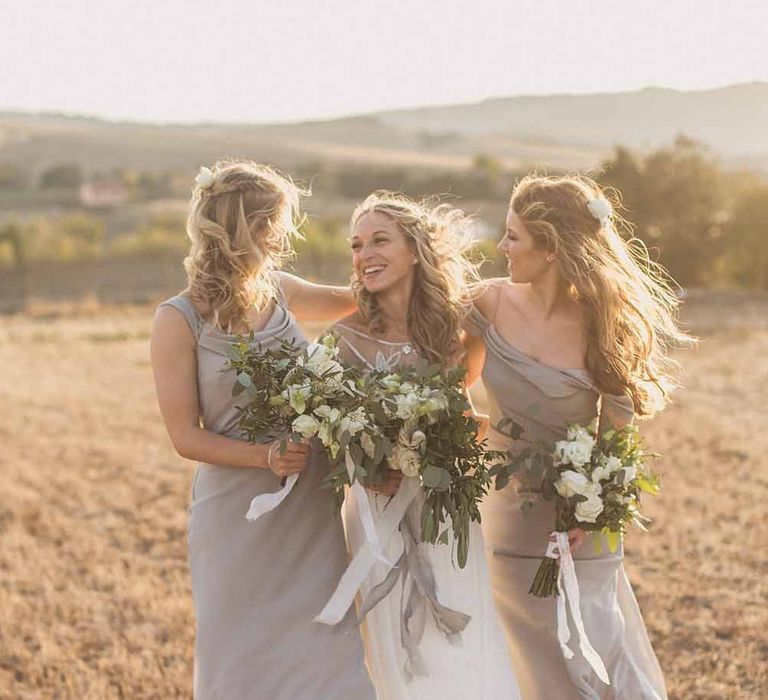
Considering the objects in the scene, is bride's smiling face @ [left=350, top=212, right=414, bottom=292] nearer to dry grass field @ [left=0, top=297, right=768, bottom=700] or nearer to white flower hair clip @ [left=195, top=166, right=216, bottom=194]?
white flower hair clip @ [left=195, top=166, right=216, bottom=194]

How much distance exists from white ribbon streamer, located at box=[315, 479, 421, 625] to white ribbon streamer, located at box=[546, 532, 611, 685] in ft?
1.94

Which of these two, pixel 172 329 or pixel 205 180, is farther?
pixel 205 180

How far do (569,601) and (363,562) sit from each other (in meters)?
0.84

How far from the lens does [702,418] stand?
12.1 metres

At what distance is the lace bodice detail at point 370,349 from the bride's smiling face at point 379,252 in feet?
0.65

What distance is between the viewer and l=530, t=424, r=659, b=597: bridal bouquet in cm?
373

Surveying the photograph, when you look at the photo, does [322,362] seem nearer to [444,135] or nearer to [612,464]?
[612,464]

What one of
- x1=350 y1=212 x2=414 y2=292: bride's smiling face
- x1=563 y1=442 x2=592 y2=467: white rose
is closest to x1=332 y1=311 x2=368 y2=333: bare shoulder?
x1=350 y1=212 x2=414 y2=292: bride's smiling face

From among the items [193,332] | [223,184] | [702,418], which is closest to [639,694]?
[193,332]

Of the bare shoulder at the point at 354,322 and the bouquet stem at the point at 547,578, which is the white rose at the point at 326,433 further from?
the bouquet stem at the point at 547,578

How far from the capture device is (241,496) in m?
3.82

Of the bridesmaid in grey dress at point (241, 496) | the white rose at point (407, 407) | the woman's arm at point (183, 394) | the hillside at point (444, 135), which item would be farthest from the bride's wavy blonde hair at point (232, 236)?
the hillside at point (444, 135)

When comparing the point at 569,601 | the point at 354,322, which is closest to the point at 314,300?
the point at 354,322

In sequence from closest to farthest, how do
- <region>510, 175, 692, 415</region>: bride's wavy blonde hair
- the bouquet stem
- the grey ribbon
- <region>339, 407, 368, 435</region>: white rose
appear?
<region>339, 407, 368, 435</region>: white rose
the grey ribbon
the bouquet stem
<region>510, 175, 692, 415</region>: bride's wavy blonde hair
